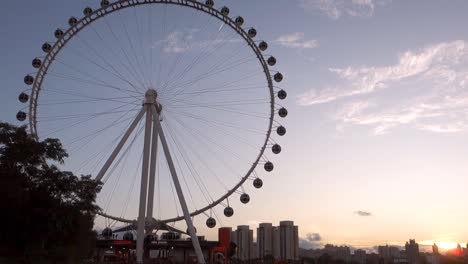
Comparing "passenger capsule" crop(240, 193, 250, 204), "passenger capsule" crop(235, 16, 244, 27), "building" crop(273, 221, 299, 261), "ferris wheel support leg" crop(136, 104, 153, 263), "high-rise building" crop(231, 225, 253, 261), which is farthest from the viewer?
"high-rise building" crop(231, 225, 253, 261)

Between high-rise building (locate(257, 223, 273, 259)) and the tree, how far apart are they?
86497 millimetres

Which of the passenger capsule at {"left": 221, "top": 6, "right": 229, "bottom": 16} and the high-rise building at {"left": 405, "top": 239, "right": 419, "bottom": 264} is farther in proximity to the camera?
the high-rise building at {"left": 405, "top": 239, "right": 419, "bottom": 264}

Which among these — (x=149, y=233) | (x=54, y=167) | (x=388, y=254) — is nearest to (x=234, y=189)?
(x=149, y=233)

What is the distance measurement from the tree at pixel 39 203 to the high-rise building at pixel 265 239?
86.5 m

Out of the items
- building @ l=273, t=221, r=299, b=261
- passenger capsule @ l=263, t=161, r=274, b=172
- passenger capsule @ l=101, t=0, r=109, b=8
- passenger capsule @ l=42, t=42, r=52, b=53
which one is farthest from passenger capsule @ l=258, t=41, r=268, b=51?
building @ l=273, t=221, r=299, b=261

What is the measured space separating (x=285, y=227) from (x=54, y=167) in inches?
3506

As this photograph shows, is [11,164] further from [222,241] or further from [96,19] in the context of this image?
[222,241]

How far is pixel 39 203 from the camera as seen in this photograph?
28000 mm

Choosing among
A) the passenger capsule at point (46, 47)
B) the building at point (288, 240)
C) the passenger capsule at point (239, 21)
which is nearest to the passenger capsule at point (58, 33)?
the passenger capsule at point (46, 47)

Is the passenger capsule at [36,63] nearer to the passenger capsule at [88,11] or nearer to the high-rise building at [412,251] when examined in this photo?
the passenger capsule at [88,11]

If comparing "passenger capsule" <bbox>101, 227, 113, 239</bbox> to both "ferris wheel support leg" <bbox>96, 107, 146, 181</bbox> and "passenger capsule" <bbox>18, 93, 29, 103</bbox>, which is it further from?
Answer: "passenger capsule" <bbox>18, 93, 29, 103</bbox>

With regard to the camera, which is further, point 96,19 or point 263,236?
point 263,236

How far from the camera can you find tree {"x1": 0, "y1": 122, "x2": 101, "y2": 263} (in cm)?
2698

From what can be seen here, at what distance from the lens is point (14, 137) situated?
93.2 feet
